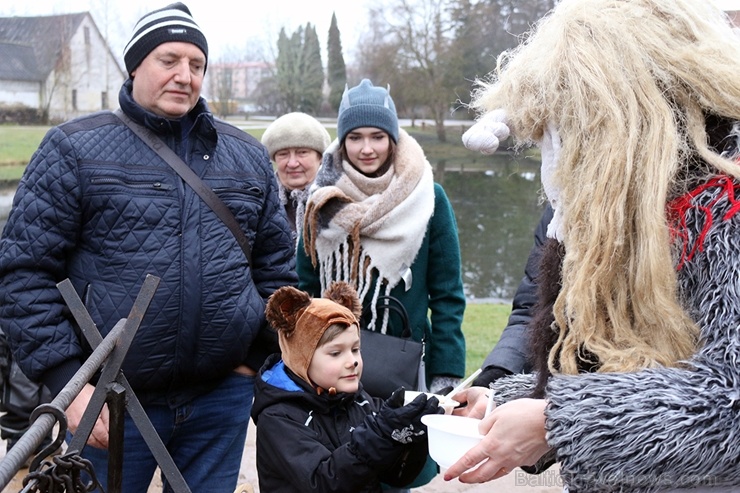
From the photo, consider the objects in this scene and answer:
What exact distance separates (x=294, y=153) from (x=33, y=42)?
1585cm

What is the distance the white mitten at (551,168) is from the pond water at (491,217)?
28.4 feet

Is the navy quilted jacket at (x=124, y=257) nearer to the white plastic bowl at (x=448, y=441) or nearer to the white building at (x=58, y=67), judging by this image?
the white plastic bowl at (x=448, y=441)

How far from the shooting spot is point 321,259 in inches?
129

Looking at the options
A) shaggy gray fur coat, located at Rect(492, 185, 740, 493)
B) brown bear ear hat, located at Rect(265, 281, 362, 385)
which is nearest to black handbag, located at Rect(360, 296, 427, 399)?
brown bear ear hat, located at Rect(265, 281, 362, 385)

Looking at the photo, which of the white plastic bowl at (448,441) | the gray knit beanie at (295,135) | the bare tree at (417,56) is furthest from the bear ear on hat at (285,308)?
the bare tree at (417,56)

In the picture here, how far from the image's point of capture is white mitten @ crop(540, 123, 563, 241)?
1556mm

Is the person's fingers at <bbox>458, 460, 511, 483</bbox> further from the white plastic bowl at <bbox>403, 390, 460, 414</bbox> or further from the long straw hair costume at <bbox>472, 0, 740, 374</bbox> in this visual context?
the white plastic bowl at <bbox>403, 390, 460, 414</bbox>

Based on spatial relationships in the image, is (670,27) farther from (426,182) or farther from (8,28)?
(8,28)

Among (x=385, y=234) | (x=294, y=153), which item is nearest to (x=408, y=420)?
(x=385, y=234)

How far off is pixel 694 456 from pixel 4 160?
1705 cm

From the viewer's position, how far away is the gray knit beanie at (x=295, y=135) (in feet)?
13.8

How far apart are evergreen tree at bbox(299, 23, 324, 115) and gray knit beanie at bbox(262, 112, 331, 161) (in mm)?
21497

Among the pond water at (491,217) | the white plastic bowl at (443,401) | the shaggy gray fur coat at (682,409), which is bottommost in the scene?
the pond water at (491,217)

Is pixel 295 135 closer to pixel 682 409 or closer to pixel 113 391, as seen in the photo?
pixel 113 391
